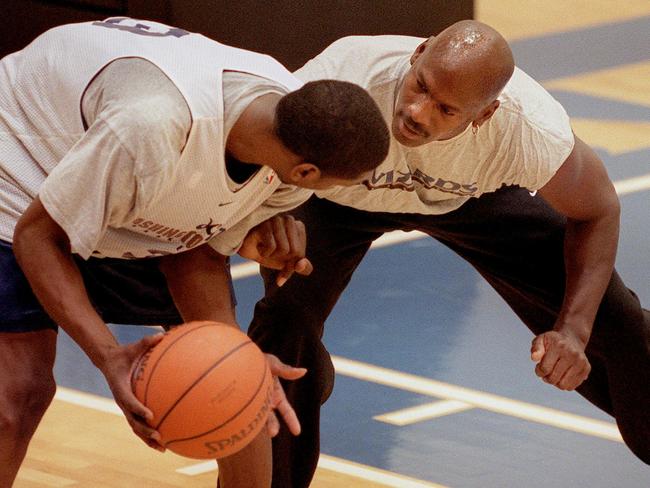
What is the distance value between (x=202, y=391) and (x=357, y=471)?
1.73m

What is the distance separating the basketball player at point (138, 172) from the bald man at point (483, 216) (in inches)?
18.9

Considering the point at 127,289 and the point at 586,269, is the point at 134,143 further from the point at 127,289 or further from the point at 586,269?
the point at 586,269

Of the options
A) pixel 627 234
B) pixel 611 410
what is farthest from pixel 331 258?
pixel 627 234

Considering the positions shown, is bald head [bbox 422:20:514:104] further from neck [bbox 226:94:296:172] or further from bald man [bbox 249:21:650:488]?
neck [bbox 226:94:296:172]

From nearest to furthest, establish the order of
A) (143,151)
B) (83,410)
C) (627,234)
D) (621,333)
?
(143,151) < (621,333) < (83,410) < (627,234)

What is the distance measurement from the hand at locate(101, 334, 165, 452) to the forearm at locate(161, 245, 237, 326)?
554 mm

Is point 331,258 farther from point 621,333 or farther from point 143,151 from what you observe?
point 143,151

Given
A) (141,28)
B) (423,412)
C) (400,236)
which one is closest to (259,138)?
(141,28)

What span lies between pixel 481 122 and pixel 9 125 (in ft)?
4.71

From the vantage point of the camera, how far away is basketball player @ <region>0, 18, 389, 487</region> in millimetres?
3656

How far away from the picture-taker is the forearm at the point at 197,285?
4285mm

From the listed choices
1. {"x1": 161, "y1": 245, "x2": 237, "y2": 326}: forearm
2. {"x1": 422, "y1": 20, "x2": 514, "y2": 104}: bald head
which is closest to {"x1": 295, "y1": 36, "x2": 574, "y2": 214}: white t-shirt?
{"x1": 422, "y1": 20, "x2": 514, "y2": 104}: bald head

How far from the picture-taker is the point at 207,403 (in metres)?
3.65

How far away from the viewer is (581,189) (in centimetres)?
472
